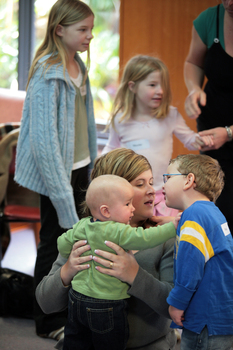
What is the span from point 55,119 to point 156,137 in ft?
2.16

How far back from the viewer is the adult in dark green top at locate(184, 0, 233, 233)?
1.87 m

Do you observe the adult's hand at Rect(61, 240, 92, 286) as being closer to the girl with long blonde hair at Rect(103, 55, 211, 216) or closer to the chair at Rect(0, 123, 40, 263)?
the girl with long blonde hair at Rect(103, 55, 211, 216)

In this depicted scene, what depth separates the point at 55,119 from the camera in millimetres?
1808

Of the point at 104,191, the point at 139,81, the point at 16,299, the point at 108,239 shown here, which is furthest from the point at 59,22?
the point at 16,299

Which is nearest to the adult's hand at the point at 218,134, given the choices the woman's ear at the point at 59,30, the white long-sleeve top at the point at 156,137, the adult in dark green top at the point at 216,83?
the adult in dark green top at the point at 216,83

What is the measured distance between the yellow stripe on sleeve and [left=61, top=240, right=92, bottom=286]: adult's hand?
0.27 metres

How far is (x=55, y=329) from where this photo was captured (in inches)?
81.7

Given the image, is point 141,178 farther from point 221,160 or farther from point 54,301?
point 221,160

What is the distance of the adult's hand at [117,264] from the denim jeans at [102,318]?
3.1 inches

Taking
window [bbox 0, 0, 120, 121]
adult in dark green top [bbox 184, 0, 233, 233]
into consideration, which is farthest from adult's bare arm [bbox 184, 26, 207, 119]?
window [bbox 0, 0, 120, 121]

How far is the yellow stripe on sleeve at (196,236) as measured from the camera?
41.3 inches

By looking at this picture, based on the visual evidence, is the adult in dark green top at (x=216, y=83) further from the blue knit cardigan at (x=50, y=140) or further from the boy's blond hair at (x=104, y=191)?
the boy's blond hair at (x=104, y=191)

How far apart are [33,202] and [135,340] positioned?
1.76 meters

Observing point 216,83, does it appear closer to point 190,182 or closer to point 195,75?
point 195,75
